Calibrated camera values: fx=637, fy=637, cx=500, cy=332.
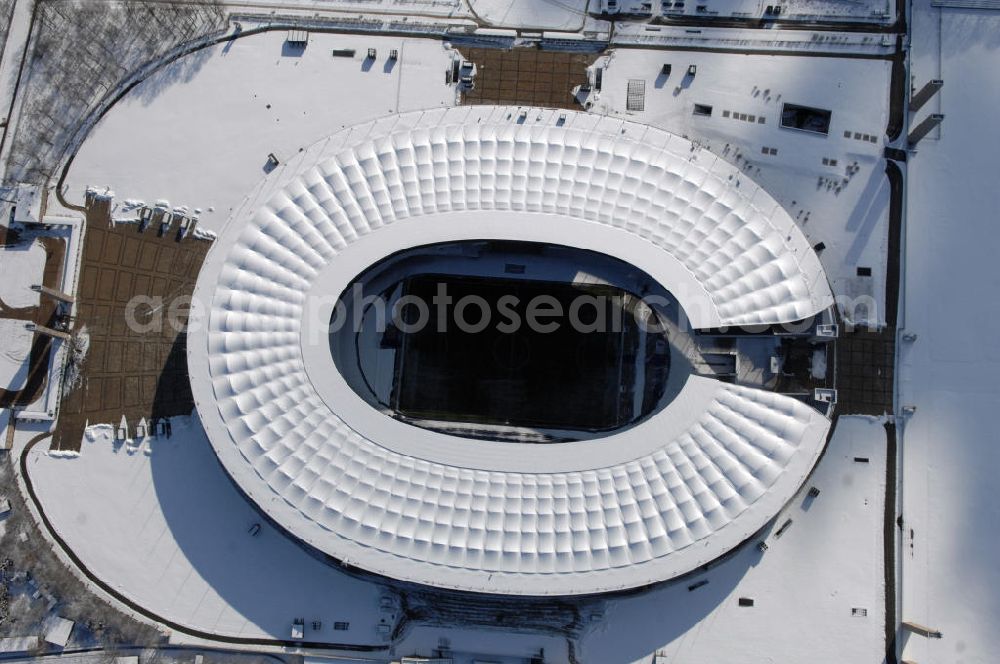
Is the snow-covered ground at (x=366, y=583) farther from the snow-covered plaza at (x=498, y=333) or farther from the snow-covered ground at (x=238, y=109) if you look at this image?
the snow-covered ground at (x=238, y=109)

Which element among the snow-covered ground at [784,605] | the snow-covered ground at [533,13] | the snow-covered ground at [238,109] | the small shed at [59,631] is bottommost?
the small shed at [59,631]

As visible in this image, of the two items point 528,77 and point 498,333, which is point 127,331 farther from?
point 528,77

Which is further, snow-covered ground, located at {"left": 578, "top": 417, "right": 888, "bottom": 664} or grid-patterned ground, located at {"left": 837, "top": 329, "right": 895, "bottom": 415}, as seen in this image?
grid-patterned ground, located at {"left": 837, "top": 329, "right": 895, "bottom": 415}

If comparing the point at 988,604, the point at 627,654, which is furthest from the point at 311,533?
the point at 988,604

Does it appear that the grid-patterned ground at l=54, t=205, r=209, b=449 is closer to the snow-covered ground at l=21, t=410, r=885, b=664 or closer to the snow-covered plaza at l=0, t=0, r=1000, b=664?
the snow-covered plaza at l=0, t=0, r=1000, b=664

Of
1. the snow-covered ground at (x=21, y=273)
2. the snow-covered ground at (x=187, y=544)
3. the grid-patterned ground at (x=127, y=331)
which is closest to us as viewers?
the snow-covered ground at (x=187, y=544)

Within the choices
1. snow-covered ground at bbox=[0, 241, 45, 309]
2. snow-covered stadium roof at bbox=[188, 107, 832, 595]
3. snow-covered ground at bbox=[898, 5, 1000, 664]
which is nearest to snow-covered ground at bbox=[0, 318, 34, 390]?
snow-covered ground at bbox=[0, 241, 45, 309]

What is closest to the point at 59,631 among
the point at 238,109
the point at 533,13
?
the point at 238,109

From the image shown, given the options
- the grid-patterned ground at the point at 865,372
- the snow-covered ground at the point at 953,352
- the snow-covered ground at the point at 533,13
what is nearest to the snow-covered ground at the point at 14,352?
the snow-covered ground at the point at 533,13
